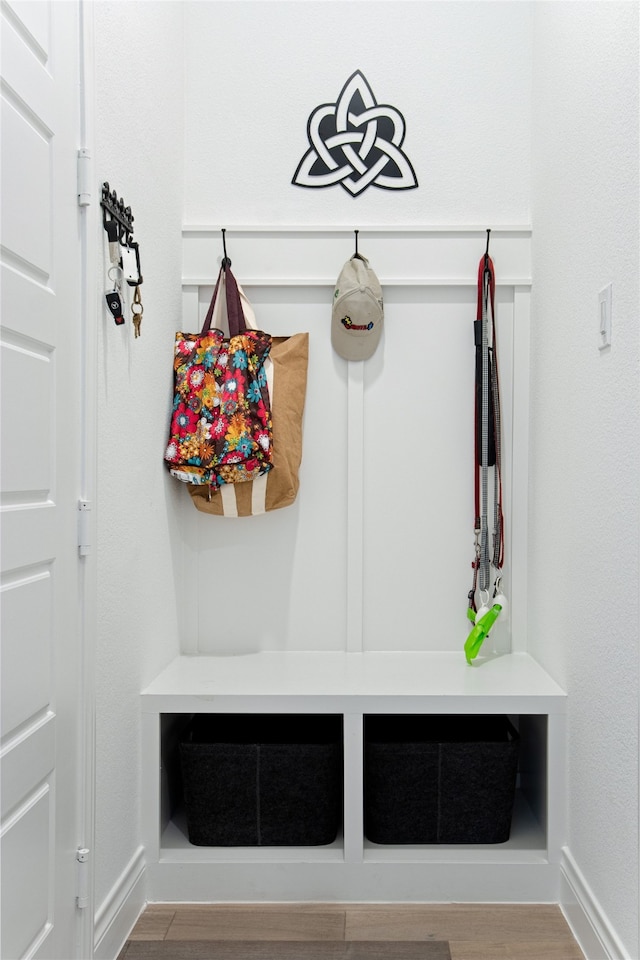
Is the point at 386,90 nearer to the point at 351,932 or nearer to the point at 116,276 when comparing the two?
the point at 116,276

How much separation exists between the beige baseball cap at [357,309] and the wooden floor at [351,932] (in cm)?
154

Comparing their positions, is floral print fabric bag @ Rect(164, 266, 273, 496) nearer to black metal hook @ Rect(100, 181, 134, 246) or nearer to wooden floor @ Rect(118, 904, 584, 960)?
black metal hook @ Rect(100, 181, 134, 246)

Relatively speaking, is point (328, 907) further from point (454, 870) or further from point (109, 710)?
point (109, 710)

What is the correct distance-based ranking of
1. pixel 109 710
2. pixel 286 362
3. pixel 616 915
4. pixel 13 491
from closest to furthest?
pixel 13 491 < pixel 616 915 < pixel 109 710 < pixel 286 362

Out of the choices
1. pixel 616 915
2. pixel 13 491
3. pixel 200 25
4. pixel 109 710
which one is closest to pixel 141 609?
pixel 109 710

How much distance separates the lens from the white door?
3.87 feet

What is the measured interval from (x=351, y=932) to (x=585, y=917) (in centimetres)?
54

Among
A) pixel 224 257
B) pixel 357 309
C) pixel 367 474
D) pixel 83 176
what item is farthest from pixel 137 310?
pixel 367 474

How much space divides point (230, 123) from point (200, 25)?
31 centimetres

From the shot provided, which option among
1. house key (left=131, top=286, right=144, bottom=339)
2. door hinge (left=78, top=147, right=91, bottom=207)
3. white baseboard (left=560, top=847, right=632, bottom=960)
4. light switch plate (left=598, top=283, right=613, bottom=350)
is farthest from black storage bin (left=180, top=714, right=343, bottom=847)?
door hinge (left=78, top=147, right=91, bottom=207)

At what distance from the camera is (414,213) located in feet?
7.63

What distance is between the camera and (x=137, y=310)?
1808 millimetres

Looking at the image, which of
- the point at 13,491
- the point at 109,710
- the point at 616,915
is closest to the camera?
the point at 13,491

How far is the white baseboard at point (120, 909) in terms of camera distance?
1.57 m
